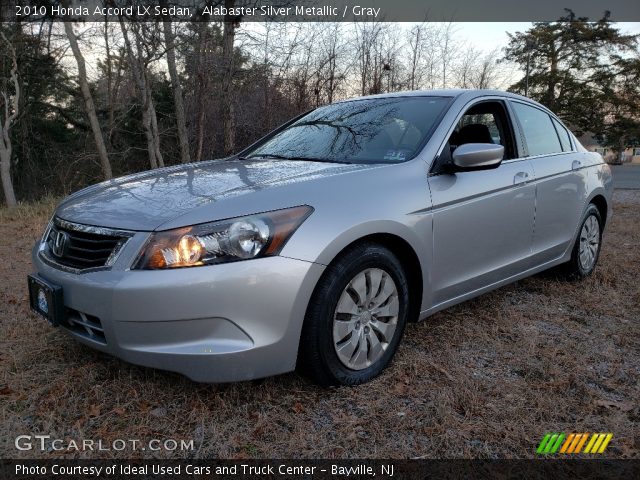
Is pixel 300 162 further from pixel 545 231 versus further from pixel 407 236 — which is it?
pixel 545 231

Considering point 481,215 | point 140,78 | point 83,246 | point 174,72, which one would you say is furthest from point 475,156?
point 174,72

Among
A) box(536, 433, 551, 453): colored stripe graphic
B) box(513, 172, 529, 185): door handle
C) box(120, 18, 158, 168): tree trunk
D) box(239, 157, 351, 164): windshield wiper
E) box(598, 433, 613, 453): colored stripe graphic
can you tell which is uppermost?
box(120, 18, 158, 168): tree trunk

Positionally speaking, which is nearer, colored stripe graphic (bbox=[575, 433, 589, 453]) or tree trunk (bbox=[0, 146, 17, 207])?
colored stripe graphic (bbox=[575, 433, 589, 453])

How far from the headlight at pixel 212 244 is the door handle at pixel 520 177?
1852 mm

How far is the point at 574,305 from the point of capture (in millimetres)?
3664

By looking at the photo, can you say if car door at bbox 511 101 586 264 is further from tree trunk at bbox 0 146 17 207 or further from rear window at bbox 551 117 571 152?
tree trunk at bbox 0 146 17 207

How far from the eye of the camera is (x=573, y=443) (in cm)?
199

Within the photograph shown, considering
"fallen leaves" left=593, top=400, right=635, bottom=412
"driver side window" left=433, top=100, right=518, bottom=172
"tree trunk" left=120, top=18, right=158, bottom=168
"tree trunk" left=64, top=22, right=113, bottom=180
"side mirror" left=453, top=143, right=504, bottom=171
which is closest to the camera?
"fallen leaves" left=593, top=400, right=635, bottom=412

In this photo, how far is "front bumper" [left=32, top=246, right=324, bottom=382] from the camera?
191 cm

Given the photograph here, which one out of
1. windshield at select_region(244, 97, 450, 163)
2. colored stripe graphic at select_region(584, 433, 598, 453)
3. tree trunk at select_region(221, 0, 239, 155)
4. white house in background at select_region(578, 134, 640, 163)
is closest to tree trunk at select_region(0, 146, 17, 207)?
tree trunk at select_region(221, 0, 239, 155)

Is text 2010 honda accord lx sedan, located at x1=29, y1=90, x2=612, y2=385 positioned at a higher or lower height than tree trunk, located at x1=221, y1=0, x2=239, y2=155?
lower

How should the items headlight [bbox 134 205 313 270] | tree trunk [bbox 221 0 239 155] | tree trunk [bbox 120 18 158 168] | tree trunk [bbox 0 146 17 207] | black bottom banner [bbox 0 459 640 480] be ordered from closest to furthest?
1. black bottom banner [bbox 0 459 640 480]
2. headlight [bbox 134 205 313 270]
3. tree trunk [bbox 120 18 158 168]
4. tree trunk [bbox 221 0 239 155]
5. tree trunk [bbox 0 146 17 207]

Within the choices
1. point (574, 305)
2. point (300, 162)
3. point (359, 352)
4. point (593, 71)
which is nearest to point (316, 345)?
point (359, 352)

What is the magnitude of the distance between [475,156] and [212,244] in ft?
4.93
